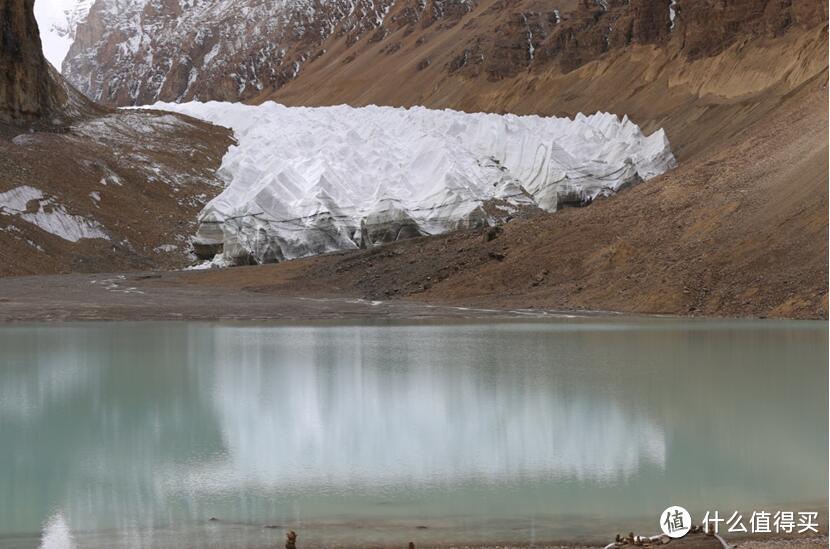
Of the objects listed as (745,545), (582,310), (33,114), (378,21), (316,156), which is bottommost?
(745,545)

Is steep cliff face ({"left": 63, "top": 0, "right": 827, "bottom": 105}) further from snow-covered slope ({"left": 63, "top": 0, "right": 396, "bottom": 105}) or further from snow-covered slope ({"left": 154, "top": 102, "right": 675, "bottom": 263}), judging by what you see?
snow-covered slope ({"left": 154, "top": 102, "right": 675, "bottom": 263})

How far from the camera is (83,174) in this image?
2274 inches

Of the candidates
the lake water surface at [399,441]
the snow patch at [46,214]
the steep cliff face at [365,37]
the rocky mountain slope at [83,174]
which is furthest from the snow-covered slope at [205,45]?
the lake water surface at [399,441]

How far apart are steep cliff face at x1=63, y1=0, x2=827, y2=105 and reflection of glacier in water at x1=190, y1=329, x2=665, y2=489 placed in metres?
46.6

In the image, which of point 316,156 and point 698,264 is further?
point 316,156

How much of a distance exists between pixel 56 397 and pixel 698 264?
79.1ft

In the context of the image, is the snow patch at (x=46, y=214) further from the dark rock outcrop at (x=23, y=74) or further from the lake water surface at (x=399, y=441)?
the lake water surface at (x=399, y=441)

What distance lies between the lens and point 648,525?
29.5ft

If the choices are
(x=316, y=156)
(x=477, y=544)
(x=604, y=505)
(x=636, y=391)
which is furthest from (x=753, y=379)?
(x=316, y=156)

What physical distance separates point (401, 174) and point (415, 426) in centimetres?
4255

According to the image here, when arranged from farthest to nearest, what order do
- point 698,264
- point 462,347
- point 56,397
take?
1. point 698,264
2. point 462,347
3. point 56,397

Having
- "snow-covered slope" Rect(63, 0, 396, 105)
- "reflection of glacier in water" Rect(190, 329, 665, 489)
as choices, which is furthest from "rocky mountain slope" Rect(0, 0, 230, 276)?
"snow-covered slope" Rect(63, 0, 396, 105)

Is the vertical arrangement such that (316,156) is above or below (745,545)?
above

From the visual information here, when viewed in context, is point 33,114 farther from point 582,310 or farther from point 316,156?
point 582,310
